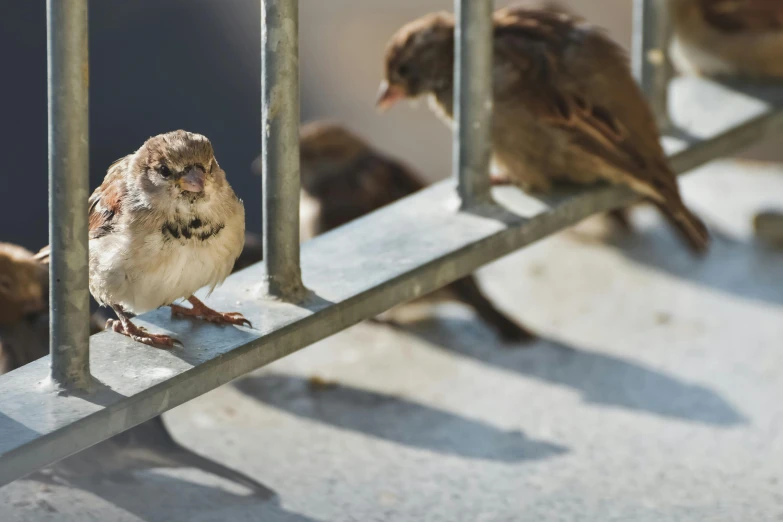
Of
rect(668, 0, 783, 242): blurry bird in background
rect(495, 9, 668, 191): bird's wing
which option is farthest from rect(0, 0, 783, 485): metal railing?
rect(668, 0, 783, 242): blurry bird in background

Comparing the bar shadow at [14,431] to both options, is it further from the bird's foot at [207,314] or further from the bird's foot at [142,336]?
the bird's foot at [207,314]

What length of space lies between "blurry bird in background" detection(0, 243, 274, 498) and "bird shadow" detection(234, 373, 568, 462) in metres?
0.54

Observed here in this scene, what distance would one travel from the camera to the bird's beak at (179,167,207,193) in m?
2.60

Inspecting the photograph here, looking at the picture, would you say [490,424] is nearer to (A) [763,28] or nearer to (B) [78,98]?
(B) [78,98]

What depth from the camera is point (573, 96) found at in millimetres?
3900

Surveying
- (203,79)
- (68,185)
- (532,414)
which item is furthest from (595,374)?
(203,79)

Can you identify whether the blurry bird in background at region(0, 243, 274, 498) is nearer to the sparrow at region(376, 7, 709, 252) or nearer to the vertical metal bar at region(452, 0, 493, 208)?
the vertical metal bar at region(452, 0, 493, 208)

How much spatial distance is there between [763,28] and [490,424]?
245cm

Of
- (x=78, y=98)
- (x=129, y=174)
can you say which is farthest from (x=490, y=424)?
(x=78, y=98)

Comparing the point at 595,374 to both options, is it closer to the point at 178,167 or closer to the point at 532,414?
the point at 532,414

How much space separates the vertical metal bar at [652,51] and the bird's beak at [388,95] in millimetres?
846

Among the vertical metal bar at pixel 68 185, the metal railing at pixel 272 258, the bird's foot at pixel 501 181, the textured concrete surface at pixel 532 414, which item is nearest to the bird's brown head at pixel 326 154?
the textured concrete surface at pixel 532 414

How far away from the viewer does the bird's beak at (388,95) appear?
428 centimetres

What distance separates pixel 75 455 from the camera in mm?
2943
